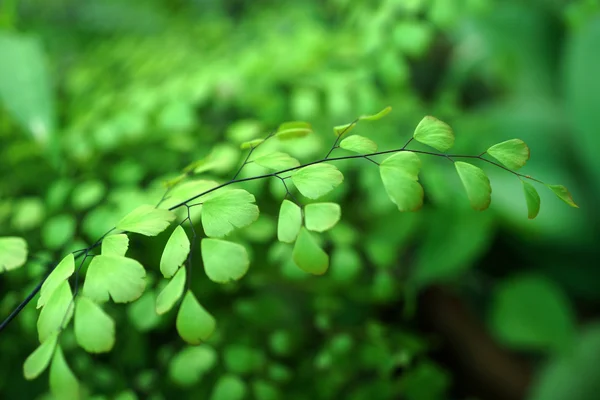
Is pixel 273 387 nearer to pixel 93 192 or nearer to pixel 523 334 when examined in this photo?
pixel 93 192

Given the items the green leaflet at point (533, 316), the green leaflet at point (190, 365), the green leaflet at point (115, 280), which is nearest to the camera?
the green leaflet at point (115, 280)

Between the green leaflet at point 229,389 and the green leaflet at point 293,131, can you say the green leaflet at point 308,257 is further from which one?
the green leaflet at point 229,389

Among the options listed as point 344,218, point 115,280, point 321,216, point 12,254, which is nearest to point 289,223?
point 321,216

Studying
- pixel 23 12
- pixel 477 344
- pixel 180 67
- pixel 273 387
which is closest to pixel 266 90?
pixel 180 67

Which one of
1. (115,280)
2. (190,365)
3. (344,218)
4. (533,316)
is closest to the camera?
(115,280)

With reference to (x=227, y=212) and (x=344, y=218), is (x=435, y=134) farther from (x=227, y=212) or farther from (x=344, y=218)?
(x=344, y=218)

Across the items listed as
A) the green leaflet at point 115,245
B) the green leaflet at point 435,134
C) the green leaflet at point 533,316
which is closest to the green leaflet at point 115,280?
the green leaflet at point 115,245

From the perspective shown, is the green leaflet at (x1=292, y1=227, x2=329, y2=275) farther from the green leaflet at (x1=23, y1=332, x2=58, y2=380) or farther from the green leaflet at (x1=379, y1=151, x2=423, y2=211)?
the green leaflet at (x1=23, y1=332, x2=58, y2=380)

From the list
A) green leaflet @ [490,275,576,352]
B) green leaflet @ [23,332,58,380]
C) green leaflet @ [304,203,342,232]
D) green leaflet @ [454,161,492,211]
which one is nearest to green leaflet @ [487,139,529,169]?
green leaflet @ [454,161,492,211]
